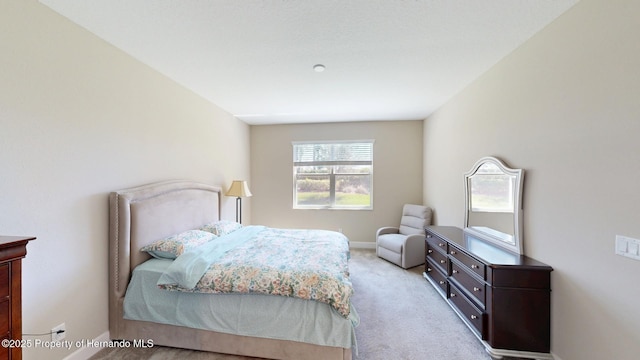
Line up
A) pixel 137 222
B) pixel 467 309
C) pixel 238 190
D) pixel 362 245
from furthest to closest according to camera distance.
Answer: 1. pixel 362 245
2. pixel 238 190
3. pixel 467 309
4. pixel 137 222

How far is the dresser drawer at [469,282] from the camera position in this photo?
6.52ft

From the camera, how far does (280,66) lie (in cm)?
244

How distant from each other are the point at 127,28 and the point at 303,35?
4.53ft

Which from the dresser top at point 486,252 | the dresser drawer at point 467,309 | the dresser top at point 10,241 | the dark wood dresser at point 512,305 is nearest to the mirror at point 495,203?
the dresser top at point 486,252

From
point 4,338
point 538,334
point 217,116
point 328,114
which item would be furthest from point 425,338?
point 217,116

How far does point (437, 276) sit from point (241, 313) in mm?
2397

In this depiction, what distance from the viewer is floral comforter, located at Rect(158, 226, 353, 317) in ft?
5.82

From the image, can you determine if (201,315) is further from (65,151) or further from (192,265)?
(65,151)

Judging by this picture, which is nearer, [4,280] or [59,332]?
[4,280]

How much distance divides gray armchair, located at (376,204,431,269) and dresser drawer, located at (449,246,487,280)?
1138mm

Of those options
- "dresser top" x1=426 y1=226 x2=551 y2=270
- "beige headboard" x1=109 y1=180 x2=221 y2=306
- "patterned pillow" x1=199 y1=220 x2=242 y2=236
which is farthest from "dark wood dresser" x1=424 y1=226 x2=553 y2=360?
"beige headboard" x1=109 y1=180 x2=221 y2=306

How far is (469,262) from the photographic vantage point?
2184 mm

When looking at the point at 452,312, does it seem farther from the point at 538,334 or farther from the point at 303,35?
the point at 303,35

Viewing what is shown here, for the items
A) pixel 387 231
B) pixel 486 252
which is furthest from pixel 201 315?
pixel 387 231
